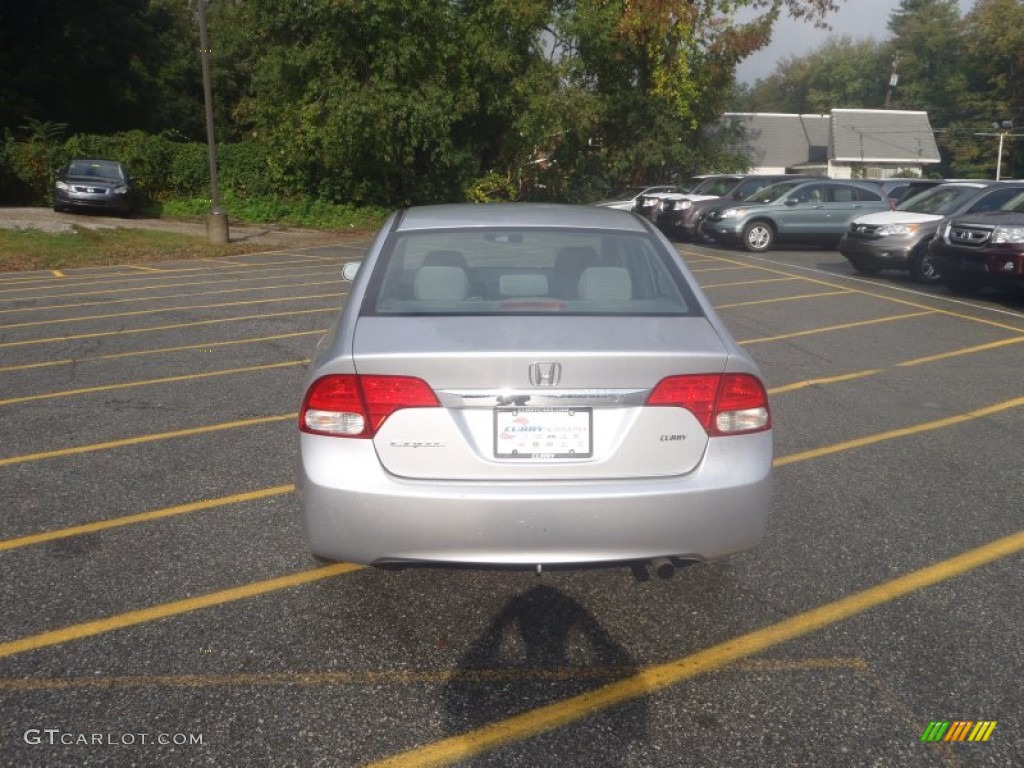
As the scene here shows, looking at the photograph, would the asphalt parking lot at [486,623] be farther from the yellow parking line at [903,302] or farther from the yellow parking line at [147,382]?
the yellow parking line at [903,302]

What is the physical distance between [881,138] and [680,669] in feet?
209

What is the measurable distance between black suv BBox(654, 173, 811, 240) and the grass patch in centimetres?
932

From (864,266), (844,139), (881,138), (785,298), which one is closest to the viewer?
(785,298)

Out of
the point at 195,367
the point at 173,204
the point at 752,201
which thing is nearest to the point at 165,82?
the point at 173,204

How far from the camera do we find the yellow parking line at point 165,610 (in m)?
3.63

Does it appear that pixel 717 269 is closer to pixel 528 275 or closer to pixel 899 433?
pixel 899 433

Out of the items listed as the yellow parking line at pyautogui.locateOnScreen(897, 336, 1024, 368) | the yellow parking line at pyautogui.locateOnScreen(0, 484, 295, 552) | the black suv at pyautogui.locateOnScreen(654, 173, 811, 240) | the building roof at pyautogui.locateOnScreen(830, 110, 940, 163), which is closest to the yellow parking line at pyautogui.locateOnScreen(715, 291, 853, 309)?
the yellow parking line at pyautogui.locateOnScreen(897, 336, 1024, 368)

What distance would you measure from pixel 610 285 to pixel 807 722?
1845 millimetres

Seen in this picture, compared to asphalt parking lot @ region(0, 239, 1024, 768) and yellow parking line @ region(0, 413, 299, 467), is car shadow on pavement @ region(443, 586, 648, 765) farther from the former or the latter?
yellow parking line @ region(0, 413, 299, 467)

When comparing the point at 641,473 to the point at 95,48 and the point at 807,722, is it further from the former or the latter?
the point at 95,48

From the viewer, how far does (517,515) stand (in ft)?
11.0

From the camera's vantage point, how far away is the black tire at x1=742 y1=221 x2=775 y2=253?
20891 millimetres

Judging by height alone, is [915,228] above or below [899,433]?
above

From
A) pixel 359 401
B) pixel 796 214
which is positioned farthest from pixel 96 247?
pixel 359 401
